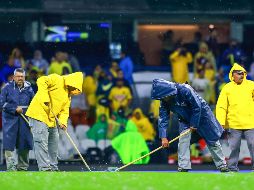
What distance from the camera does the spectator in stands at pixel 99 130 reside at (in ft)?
92.0

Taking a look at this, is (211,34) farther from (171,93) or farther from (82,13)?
(171,93)

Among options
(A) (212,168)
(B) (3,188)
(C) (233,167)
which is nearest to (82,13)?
(A) (212,168)

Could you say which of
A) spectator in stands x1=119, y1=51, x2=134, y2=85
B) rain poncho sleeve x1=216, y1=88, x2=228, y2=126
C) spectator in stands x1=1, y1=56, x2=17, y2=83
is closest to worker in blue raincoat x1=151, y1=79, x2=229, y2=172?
rain poncho sleeve x1=216, y1=88, x2=228, y2=126

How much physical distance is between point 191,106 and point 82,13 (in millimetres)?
7115

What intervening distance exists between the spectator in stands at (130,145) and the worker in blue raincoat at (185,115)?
5.46m

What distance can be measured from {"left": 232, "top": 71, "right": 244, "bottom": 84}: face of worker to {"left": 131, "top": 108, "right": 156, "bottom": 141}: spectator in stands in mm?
4759

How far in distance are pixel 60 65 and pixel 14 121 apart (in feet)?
13.6

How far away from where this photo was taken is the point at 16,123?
955 inches

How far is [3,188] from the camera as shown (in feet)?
57.8

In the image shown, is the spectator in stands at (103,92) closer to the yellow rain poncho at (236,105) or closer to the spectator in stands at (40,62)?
the spectator in stands at (40,62)

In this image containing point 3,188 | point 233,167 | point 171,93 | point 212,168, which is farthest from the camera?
point 212,168

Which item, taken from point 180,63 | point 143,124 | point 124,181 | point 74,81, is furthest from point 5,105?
point 124,181

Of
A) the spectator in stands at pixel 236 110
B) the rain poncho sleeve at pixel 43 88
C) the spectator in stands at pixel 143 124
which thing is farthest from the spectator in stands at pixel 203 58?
the rain poncho sleeve at pixel 43 88

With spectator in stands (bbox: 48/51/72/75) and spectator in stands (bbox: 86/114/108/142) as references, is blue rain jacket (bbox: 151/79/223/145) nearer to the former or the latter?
spectator in stands (bbox: 86/114/108/142)
